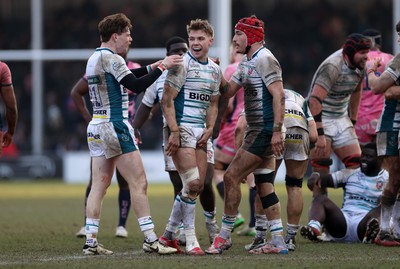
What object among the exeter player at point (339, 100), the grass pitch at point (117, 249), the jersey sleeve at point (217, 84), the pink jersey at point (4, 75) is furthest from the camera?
the exeter player at point (339, 100)

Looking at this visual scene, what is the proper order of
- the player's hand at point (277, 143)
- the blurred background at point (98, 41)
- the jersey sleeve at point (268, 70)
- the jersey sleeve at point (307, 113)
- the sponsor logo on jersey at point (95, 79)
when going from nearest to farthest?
the player's hand at point (277, 143) < the jersey sleeve at point (268, 70) < the sponsor logo on jersey at point (95, 79) < the jersey sleeve at point (307, 113) < the blurred background at point (98, 41)

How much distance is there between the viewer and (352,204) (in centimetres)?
1160

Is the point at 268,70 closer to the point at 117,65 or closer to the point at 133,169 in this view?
the point at 117,65

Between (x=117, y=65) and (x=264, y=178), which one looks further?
(x=264, y=178)

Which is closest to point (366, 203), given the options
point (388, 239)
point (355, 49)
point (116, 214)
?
point (388, 239)

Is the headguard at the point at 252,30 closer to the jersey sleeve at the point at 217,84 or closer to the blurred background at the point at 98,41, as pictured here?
the jersey sleeve at the point at 217,84

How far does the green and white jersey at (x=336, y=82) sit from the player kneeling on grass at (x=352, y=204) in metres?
0.86

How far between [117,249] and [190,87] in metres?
2.00

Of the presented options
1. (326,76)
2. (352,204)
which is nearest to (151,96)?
(326,76)

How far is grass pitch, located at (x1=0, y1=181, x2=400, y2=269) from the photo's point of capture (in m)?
9.06

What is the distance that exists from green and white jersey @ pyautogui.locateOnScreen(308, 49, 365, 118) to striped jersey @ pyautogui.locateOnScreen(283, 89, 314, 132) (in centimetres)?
116

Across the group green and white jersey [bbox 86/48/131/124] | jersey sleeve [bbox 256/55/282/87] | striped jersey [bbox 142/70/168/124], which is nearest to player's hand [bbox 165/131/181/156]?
green and white jersey [bbox 86/48/131/124]

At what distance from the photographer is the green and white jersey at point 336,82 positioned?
1180 cm

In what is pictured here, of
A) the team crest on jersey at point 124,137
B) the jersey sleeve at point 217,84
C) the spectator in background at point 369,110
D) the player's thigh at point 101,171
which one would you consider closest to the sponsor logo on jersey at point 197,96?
the jersey sleeve at point 217,84
